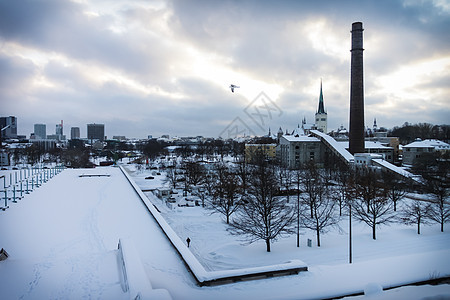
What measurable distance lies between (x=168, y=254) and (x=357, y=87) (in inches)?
1097

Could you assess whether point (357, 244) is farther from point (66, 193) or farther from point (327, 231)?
point (66, 193)

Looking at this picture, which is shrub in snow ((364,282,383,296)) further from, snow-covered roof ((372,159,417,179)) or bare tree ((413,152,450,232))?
snow-covered roof ((372,159,417,179))

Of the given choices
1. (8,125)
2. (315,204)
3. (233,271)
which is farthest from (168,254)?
(315,204)

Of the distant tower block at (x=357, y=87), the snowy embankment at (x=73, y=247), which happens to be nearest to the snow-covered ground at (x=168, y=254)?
the snowy embankment at (x=73, y=247)

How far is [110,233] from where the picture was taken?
8781 millimetres

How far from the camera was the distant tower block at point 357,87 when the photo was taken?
2780cm

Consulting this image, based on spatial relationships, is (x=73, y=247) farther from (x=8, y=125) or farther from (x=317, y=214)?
(x=317, y=214)

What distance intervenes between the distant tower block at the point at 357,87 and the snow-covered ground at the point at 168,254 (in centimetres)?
1820

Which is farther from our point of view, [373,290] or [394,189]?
[394,189]

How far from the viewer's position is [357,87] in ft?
94.4

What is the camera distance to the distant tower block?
27.8 m

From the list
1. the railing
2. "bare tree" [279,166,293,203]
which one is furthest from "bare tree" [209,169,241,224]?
the railing

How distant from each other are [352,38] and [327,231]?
22972 mm

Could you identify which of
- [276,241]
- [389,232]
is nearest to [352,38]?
[389,232]
